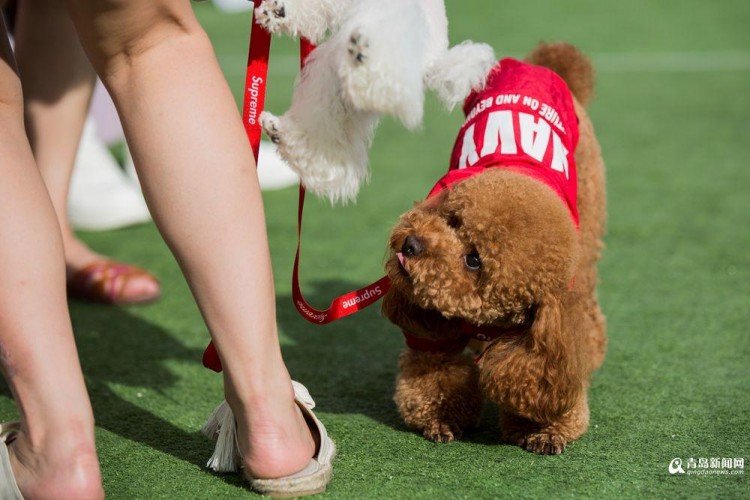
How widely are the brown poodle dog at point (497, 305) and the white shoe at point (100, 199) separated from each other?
1.80 meters

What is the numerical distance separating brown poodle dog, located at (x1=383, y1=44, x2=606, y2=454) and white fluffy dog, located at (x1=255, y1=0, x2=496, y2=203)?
0.20 metres

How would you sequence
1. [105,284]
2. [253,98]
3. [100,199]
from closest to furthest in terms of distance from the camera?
[253,98]
[105,284]
[100,199]

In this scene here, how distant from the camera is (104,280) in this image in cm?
261

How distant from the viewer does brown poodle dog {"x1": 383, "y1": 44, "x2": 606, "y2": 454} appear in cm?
162

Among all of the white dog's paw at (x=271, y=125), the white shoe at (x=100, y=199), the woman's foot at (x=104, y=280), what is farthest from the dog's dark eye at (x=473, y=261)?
the white shoe at (x=100, y=199)

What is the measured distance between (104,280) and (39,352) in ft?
4.35

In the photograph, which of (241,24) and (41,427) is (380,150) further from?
(241,24)

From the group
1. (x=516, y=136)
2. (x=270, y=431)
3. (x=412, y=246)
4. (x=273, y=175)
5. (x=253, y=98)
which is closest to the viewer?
(x=270, y=431)

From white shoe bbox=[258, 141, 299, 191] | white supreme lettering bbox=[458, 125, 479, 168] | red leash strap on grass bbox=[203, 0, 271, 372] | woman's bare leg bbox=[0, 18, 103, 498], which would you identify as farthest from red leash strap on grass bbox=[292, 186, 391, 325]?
white shoe bbox=[258, 141, 299, 191]

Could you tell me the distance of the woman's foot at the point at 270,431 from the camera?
144 centimetres

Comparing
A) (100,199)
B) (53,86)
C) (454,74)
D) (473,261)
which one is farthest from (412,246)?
(100,199)

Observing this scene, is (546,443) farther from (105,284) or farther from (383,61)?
(105,284)

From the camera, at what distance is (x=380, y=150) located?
4.47m

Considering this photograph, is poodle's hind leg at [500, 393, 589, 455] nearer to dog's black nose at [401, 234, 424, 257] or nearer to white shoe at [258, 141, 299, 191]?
dog's black nose at [401, 234, 424, 257]
